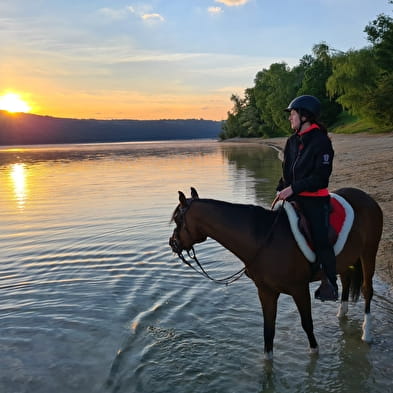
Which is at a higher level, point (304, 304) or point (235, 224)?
point (235, 224)

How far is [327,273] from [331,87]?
56.4 m

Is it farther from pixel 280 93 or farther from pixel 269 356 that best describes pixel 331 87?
pixel 269 356

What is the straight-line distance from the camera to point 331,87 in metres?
56.3

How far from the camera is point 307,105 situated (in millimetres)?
4863

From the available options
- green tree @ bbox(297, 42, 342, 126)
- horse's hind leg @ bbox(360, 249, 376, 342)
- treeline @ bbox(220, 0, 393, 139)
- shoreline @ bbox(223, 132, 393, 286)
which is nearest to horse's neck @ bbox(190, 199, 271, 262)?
horse's hind leg @ bbox(360, 249, 376, 342)

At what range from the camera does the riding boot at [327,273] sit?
493 centimetres

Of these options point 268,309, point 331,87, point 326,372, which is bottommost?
point 326,372

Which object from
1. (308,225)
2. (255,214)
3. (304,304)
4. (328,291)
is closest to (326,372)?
(304,304)

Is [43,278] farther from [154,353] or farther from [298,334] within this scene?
[298,334]

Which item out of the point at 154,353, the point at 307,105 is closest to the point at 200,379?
the point at 154,353

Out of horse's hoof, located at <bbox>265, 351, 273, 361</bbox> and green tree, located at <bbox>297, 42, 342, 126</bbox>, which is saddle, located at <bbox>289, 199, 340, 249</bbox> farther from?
green tree, located at <bbox>297, 42, 342, 126</bbox>

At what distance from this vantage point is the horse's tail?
636 cm

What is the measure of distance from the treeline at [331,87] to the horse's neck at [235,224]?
28379 millimetres

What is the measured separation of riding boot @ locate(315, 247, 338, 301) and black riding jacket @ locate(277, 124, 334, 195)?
0.81 metres
